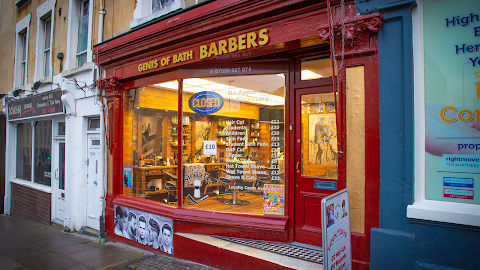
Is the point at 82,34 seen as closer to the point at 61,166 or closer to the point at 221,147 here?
the point at 61,166

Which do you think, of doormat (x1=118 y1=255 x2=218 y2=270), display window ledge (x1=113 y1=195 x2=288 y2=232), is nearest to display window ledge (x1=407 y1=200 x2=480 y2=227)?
display window ledge (x1=113 y1=195 x2=288 y2=232)

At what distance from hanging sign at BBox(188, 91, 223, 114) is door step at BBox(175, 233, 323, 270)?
240 centimetres

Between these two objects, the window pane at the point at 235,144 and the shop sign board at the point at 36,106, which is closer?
the window pane at the point at 235,144

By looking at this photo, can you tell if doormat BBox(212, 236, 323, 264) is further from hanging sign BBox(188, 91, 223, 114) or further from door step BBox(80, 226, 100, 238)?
door step BBox(80, 226, 100, 238)

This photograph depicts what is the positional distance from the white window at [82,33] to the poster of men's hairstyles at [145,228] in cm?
436

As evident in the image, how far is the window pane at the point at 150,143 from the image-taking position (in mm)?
7102

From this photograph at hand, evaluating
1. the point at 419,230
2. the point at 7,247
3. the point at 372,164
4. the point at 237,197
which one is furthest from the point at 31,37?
the point at 419,230

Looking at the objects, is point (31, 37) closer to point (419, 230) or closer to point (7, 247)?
point (7, 247)

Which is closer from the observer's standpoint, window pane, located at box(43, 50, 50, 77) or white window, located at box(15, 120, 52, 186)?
white window, located at box(15, 120, 52, 186)

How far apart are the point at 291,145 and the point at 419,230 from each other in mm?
2315

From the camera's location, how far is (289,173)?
5.45 m

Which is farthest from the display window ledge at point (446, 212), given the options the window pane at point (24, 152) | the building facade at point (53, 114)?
the window pane at point (24, 152)

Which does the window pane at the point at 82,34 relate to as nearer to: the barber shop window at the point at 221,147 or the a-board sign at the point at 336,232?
the barber shop window at the point at 221,147

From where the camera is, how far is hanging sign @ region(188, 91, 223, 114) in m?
6.25
